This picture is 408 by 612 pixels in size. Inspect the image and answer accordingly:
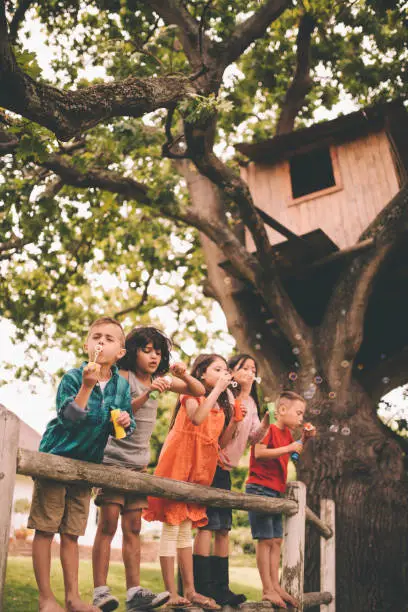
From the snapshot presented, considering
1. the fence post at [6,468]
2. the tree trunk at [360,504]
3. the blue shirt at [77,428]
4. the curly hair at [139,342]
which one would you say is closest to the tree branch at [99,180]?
the tree trunk at [360,504]

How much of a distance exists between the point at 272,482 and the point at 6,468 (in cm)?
317

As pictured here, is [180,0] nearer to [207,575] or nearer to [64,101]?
[64,101]

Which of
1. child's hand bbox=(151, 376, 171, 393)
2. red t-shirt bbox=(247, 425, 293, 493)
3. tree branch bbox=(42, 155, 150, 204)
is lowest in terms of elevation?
red t-shirt bbox=(247, 425, 293, 493)

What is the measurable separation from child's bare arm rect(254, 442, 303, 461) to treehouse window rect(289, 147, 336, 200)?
6.84 meters

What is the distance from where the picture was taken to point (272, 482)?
541cm

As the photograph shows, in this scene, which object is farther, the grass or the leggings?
the grass

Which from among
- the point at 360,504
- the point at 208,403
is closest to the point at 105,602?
the point at 208,403

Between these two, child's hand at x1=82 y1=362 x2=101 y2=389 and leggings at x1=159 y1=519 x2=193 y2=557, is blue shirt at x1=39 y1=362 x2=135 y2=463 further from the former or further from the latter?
leggings at x1=159 y1=519 x2=193 y2=557

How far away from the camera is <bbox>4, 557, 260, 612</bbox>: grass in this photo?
476 inches

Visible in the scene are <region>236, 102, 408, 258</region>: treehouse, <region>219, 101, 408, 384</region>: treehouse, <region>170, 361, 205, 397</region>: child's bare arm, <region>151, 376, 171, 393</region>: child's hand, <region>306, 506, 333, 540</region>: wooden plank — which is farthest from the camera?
<region>236, 102, 408, 258</region>: treehouse

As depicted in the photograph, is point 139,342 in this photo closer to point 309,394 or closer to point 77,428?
point 77,428

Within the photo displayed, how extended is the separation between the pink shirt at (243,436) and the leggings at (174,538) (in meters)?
0.77

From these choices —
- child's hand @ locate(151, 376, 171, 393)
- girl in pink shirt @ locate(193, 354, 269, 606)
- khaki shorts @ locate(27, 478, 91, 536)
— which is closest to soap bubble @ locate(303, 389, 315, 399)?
girl in pink shirt @ locate(193, 354, 269, 606)

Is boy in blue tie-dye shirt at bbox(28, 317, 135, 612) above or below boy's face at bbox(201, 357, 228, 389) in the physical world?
below
